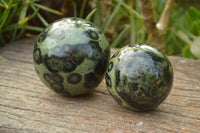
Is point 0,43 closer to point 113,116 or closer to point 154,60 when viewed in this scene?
point 113,116

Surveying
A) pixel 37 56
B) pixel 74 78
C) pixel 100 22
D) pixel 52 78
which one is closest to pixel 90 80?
pixel 74 78

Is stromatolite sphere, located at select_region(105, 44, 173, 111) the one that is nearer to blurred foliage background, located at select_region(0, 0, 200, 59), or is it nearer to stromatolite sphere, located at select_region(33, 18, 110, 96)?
stromatolite sphere, located at select_region(33, 18, 110, 96)

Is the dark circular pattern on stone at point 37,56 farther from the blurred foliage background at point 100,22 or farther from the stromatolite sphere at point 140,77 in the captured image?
the blurred foliage background at point 100,22

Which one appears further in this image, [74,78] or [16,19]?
[16,19]

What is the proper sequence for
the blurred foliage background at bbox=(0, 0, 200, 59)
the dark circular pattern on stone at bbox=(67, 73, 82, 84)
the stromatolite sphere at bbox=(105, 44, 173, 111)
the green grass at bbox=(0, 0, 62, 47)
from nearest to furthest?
1. the stromatolite sphere at bbox=(105, 44, 173, 111)
2. the dark circular pattern on stone at bbox=(67, 73, 82, 84)
3. the green grass at bbox=(0, 0, 62, 47)
4. the blurred foliage background at bbox=(0, 0, 200, 59)

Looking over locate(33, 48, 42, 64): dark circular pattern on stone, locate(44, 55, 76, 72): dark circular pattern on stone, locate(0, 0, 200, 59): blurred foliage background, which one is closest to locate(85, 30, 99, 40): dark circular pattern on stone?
locate(44, 55, 76, 72): dark circular pattern on stone

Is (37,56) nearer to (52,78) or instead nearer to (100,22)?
(52,78)

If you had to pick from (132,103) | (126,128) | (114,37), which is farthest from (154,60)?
(114,37)
